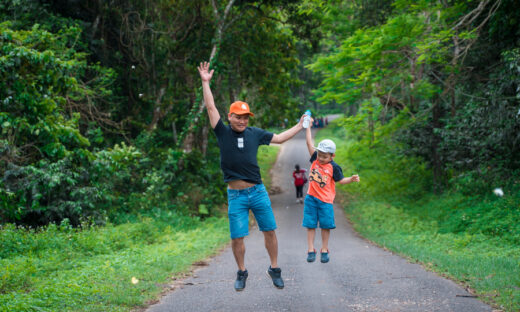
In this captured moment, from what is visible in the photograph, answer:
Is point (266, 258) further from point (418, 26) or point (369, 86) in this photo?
point (418, 26)

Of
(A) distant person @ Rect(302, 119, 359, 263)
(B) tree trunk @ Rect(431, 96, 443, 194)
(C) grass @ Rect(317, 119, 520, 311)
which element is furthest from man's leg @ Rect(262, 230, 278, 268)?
(B) tree trunk @ Rect(431, 96, 443, 194)

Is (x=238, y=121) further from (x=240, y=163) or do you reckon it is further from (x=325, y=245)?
(x=325, y=245)

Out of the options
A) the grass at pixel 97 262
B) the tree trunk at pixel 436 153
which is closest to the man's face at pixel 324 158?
the grass at pixel 97 262

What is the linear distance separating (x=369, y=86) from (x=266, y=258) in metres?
7.01

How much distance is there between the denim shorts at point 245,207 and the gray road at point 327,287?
4.09 feet

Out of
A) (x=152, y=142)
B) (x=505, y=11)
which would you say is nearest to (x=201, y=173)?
(x=152, y=142)

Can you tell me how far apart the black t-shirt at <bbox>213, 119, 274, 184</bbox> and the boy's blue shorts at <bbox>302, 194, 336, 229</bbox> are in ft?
4.96

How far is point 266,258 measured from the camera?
10.4 metres

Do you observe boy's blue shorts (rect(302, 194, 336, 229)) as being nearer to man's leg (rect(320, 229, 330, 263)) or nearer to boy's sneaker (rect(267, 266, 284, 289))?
man's leg (rect(320, 229, 330, 263))

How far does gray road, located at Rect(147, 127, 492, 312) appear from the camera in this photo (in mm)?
6223

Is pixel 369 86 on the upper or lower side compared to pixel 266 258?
upper

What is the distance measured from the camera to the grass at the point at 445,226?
25.1ft

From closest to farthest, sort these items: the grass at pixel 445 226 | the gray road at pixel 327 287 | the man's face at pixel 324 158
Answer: the gray road at pixel 327 287 → the man's face at pixel 324 158 → the grass at pixel 445 226

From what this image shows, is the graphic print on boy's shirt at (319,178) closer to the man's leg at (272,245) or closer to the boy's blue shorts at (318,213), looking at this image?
the boy's blue shorts at (318,213)
